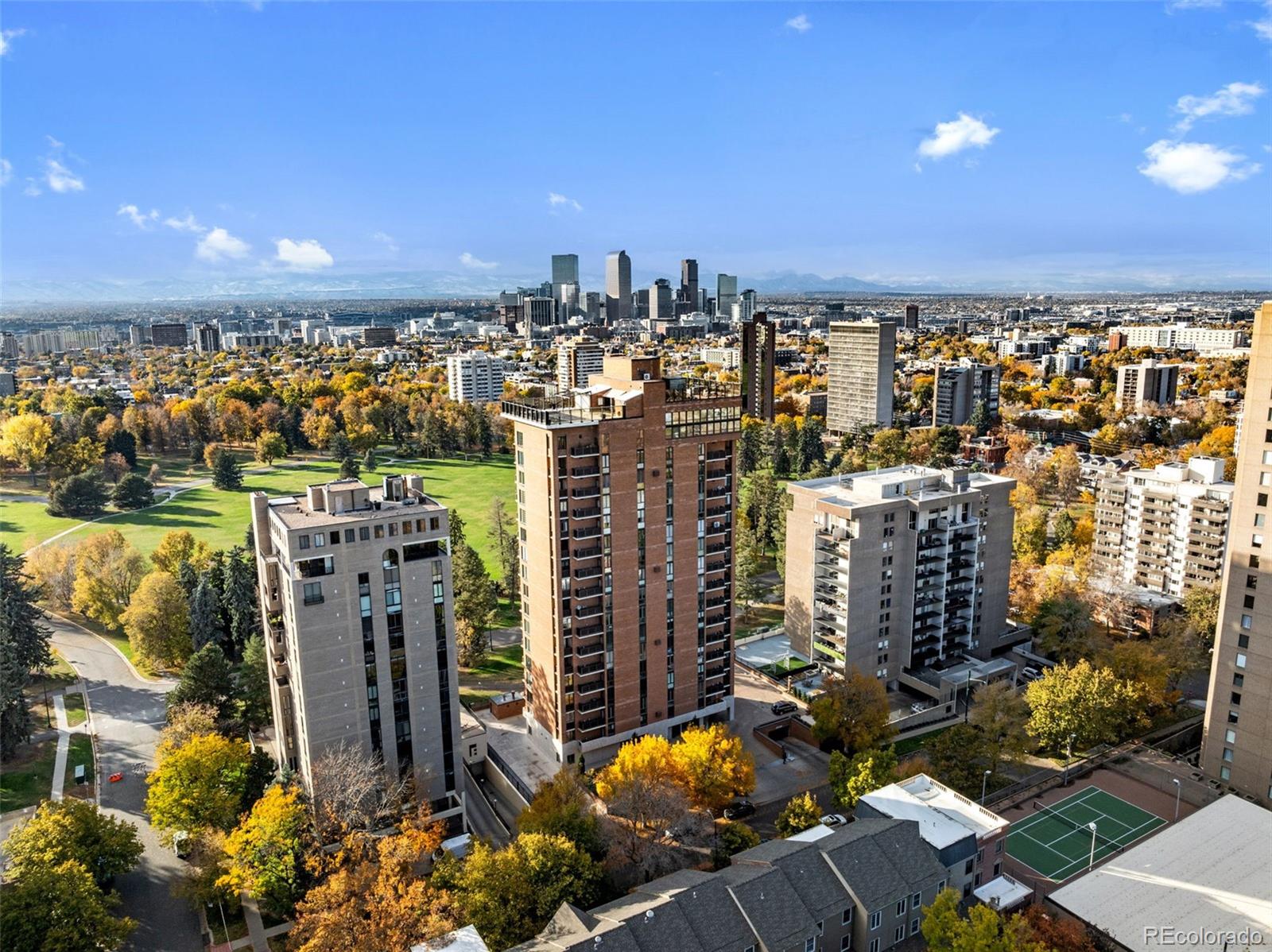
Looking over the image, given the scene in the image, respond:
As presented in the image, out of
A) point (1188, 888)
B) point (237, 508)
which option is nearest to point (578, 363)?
point (237, 508)

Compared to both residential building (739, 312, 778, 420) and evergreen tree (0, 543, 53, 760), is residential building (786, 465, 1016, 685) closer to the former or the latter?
evergreen tree (0, 543, 53, 760)

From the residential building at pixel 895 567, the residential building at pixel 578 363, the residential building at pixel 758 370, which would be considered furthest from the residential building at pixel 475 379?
the residential building at pixel 895 567

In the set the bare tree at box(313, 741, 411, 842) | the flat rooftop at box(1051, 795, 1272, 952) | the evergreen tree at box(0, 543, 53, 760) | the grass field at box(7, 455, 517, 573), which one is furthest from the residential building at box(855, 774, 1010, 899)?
the grass field at box(7, 455, 517, 573)

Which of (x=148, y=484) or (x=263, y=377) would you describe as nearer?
(x=148, y=484)

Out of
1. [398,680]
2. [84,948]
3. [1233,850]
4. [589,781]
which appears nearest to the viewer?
[84,948]

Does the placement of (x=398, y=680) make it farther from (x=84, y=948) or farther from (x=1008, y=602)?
(x=1008, y=602)

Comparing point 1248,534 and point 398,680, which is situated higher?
point 1248,534

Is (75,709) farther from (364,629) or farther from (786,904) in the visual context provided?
(786,904)

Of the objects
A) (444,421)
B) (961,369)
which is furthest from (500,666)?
(961,369)
